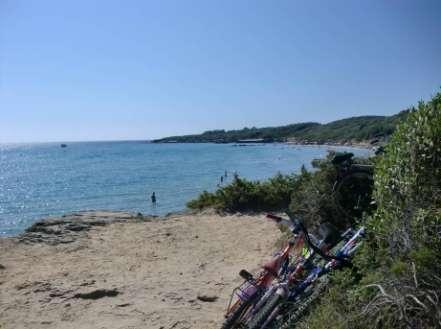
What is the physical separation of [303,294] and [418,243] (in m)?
1.53

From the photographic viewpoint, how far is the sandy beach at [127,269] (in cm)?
692

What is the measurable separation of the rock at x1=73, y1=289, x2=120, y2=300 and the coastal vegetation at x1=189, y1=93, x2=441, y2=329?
15.1ft

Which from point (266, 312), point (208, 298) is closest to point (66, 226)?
point (208, 298)

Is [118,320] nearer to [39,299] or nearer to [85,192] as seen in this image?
[39,299]

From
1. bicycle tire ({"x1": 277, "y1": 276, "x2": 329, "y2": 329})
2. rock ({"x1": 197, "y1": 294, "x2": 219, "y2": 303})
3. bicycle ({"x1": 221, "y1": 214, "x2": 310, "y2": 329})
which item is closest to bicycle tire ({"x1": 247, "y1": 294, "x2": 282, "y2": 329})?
bicycle tire ({"x1": 277, "y1": 276, "x2": 329, "y2": 329})

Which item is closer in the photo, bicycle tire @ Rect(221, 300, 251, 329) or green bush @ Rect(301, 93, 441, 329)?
green bush @ Rect(301, 93, 441, 329)

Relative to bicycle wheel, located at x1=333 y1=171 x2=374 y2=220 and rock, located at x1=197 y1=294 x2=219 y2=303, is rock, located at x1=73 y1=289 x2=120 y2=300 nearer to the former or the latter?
rock, located at x1=197 y1=294 x2=219 y2=303

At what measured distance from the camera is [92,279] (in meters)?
8.80

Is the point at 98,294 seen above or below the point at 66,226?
below

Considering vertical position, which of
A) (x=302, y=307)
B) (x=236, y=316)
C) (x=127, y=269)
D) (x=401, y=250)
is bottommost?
(x=127, y=269)

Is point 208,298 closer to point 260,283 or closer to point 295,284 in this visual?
point 260,283

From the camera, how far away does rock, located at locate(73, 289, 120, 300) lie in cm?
786

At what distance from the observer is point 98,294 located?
794 cm

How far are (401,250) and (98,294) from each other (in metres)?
5.90
